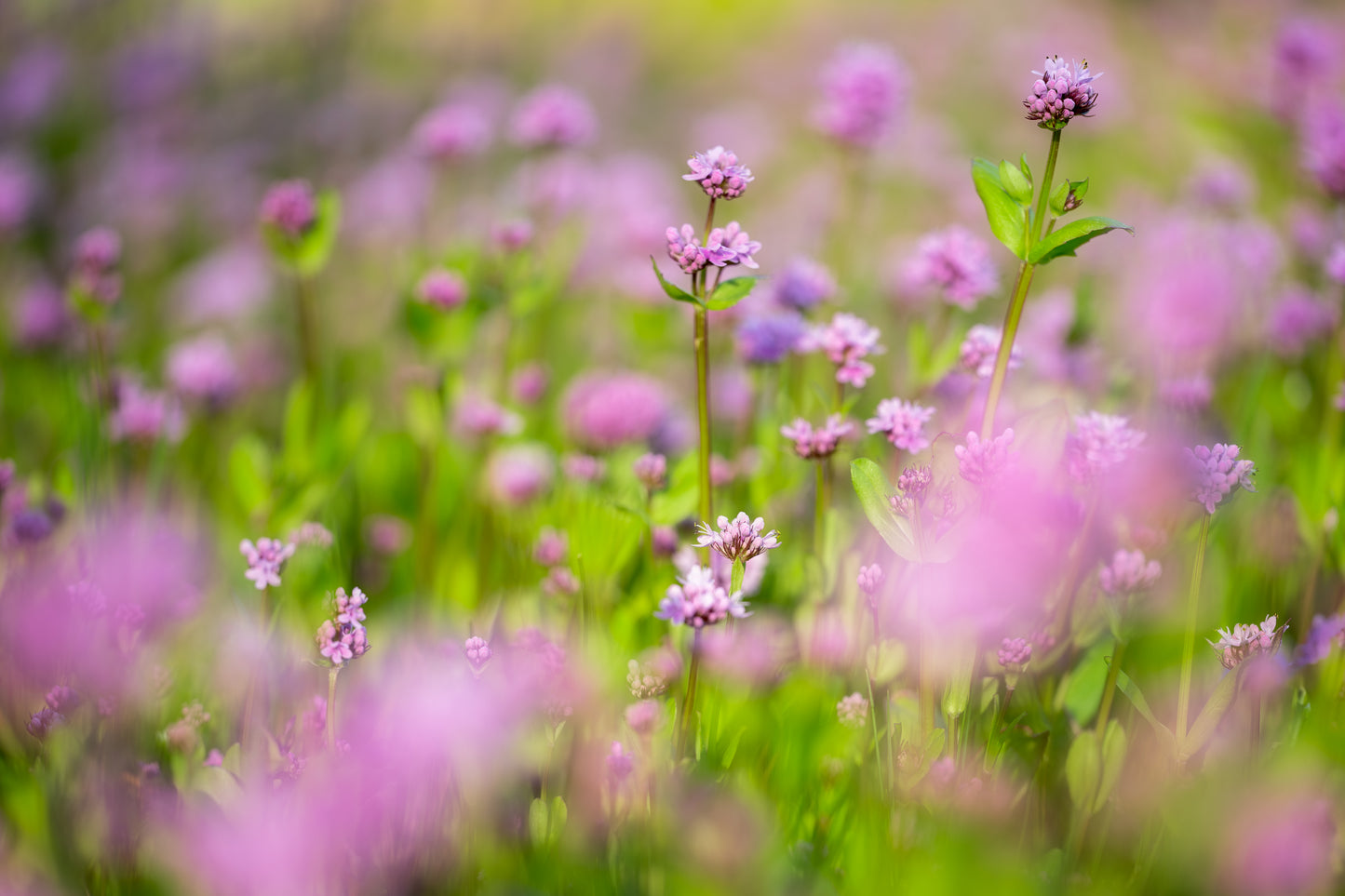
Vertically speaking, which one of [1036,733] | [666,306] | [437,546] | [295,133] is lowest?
[437,546]

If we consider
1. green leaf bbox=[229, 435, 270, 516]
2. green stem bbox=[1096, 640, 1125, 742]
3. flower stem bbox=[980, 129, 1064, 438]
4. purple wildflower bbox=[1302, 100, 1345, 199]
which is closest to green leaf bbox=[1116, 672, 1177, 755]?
green stem bbox=[1096, 640, 1125, 742]

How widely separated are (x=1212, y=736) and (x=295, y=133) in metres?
4.74

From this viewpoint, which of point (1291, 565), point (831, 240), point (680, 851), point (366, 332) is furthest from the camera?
point (366, 332)

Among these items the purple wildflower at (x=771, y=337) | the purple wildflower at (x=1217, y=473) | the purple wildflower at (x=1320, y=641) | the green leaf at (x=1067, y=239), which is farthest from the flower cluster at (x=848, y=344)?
the purple wildflower at (x=1320, y=641)

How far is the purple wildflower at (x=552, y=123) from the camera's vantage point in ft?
6.97

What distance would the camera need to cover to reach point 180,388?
79.4 inches

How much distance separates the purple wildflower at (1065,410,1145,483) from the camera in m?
1.20

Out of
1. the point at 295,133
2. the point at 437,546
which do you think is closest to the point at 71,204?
the point at 295,133

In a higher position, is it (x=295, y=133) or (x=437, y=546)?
(x=295, y=133)

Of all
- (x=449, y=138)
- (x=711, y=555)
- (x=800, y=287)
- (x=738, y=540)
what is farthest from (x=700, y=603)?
(x=449, y=138)

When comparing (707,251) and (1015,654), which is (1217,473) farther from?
(707,251)

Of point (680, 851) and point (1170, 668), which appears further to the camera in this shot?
point (1170, 668)

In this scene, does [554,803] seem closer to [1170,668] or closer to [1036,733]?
[1036,733]

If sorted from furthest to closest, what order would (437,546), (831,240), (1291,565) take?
(831,240) < (437,546) < (1291,565)
